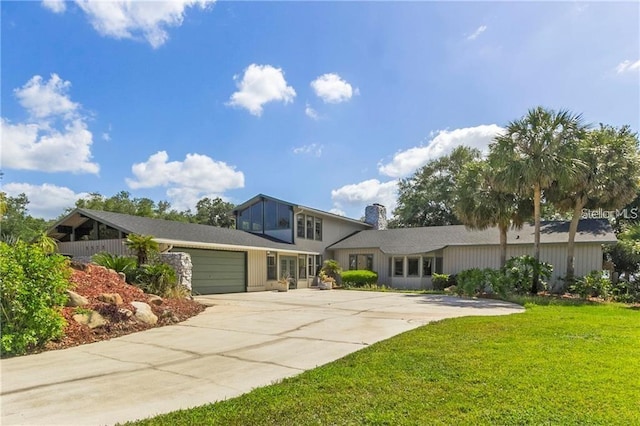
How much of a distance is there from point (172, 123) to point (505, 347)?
15.9 metres

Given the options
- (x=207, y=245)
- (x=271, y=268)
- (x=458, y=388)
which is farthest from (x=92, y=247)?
(x=458, y=388)

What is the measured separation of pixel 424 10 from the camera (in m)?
12.0

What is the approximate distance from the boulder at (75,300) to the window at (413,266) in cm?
1958

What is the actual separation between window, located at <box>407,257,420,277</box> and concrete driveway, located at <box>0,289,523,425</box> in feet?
49.1

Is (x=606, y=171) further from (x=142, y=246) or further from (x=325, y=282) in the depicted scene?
(x=142, y=246)

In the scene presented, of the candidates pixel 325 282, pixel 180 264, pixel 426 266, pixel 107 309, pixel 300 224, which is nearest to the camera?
pixel 107 309

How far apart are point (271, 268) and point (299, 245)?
10.3ft

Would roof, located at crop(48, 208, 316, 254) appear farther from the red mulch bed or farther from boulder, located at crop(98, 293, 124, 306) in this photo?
boulder, located at crop(98, 293, 124, 306)

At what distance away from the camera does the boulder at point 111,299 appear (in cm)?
874

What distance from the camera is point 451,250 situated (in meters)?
23.7

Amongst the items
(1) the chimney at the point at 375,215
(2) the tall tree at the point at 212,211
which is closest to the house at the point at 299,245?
(1) the chimney at the point at 375,215

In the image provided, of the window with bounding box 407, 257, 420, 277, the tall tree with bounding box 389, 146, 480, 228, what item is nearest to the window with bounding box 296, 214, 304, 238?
the window with bounding box 407, 257, 420, 277

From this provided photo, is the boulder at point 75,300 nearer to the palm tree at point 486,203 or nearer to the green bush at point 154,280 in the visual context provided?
the green bush at point 154,280

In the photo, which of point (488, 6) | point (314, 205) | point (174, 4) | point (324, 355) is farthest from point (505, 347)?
point (314, 205)
